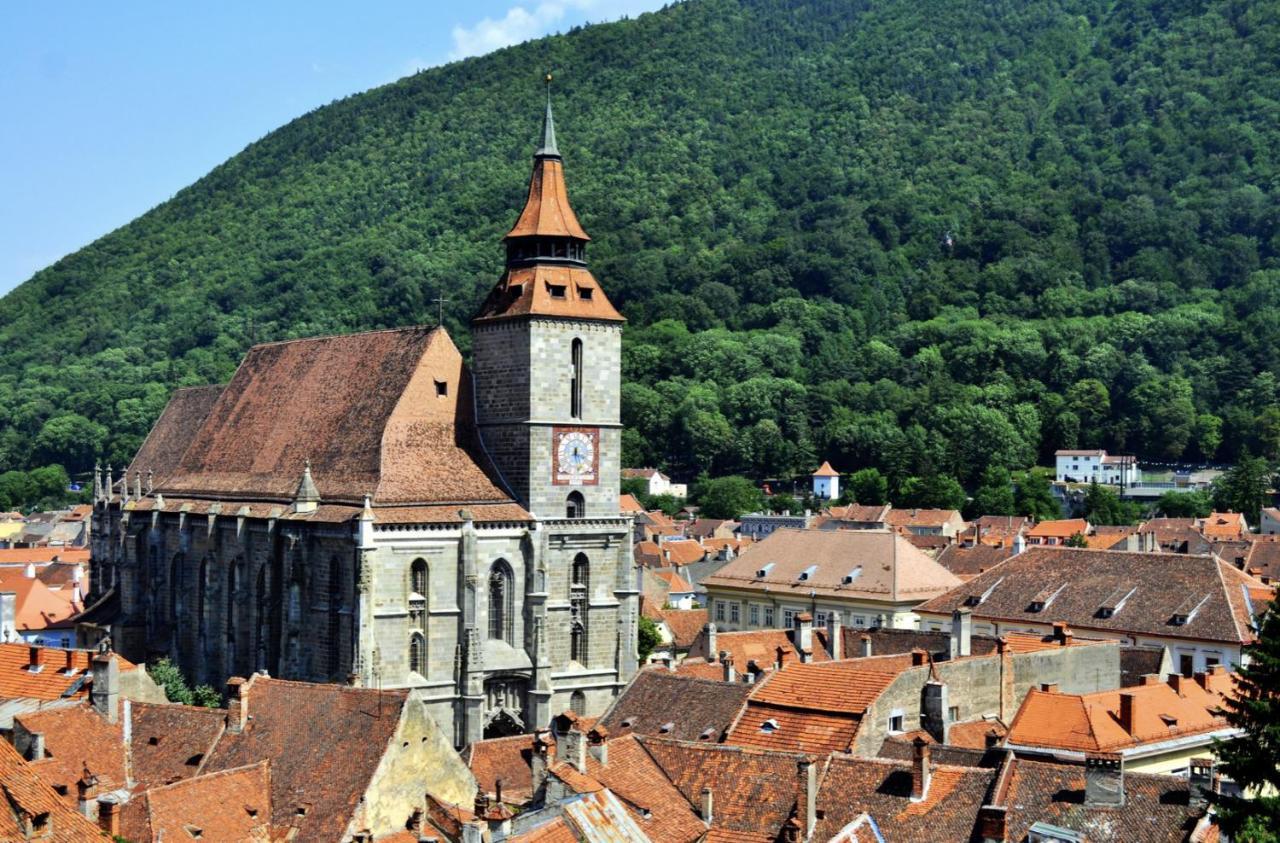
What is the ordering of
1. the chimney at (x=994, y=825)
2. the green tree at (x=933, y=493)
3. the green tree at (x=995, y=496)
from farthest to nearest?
1. the green tree at (x=933, y=493)
2. the green tree at (x=995, y=496)
3. the chimney at (x=994, y=825)

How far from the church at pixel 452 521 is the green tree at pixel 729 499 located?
10116cm

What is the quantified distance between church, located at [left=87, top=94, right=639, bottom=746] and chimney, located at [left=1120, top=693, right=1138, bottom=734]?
22.0 meters

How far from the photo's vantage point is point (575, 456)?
62.9 meters

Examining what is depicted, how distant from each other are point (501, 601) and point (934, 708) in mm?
21276

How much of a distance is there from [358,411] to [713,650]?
1629 cm

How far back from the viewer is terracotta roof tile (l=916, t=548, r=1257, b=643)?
216 feet

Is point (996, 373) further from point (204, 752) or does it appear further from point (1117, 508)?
point (204, 752)

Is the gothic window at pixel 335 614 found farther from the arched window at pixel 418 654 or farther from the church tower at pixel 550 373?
the church tower at pixel 550 373

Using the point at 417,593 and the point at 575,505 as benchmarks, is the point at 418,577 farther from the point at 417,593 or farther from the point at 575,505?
the point at 575,505

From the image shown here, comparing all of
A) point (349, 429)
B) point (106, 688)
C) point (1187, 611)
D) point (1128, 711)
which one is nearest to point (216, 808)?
point (106, 688)

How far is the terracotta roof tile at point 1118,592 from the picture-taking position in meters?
65.9

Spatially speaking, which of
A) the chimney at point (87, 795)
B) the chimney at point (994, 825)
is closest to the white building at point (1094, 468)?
the chimney at point (994, 825)

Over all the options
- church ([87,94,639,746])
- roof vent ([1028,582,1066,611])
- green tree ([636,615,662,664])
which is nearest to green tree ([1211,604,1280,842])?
church ([87,94,639,746])

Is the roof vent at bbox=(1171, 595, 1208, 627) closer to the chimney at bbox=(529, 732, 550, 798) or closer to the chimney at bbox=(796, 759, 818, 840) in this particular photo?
the chimney at bbox=(529, 732, 550, 798)
